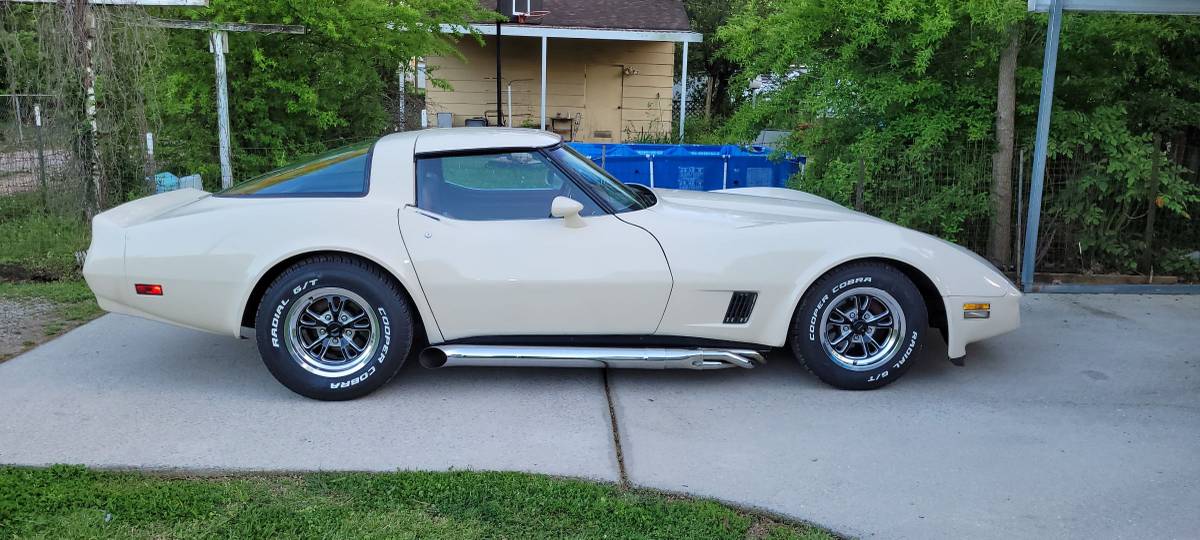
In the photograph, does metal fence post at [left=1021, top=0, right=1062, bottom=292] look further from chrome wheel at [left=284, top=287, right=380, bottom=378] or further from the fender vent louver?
chrome wheel at [left=284, top=287, right=380, bottom=378]

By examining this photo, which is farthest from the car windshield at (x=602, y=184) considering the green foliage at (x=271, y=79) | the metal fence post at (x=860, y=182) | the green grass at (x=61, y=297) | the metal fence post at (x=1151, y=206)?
the green foliage at (x=271, y=79)

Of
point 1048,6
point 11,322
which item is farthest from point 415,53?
point 1048,6

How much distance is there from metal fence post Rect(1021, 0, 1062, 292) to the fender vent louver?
358 centimetres

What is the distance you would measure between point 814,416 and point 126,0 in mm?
6988

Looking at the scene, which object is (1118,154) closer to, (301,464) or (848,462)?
(848,462)

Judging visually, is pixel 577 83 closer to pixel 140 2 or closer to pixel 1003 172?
pixel 140 2

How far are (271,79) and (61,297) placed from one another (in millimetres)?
3690

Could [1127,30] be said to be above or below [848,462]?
above

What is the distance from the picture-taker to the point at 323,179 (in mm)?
4902

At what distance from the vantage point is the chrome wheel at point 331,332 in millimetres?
4703

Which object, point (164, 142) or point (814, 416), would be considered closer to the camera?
point (814, 416)

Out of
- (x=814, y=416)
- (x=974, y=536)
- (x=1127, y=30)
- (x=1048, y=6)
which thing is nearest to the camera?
(x=974, y=536)

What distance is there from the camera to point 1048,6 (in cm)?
687

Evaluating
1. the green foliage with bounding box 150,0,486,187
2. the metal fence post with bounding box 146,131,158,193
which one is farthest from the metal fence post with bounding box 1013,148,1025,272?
the metal fence post with bounding box 146,131,158,193
